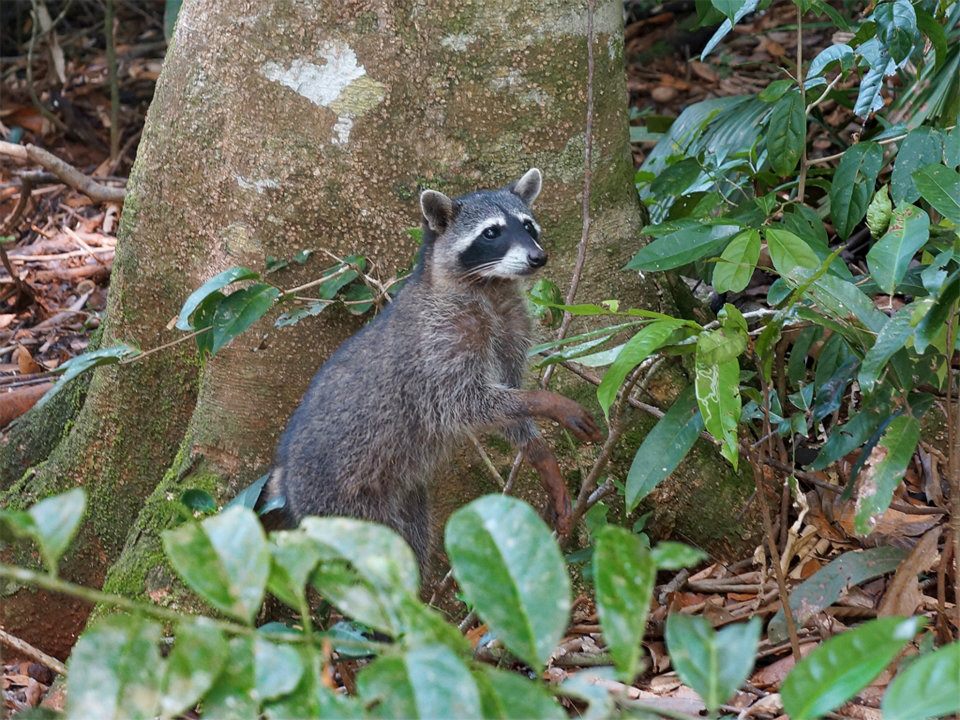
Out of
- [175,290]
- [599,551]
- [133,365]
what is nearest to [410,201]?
[175,290]

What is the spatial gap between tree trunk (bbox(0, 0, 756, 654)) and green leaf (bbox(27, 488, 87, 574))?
283 cm

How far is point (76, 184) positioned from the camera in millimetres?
5938

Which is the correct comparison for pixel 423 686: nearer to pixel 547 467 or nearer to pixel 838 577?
pixel 838 577

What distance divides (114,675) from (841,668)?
87cm

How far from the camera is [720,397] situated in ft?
8.61

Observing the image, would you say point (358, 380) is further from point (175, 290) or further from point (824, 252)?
point (824, 252)

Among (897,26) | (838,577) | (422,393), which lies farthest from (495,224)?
(838,577)

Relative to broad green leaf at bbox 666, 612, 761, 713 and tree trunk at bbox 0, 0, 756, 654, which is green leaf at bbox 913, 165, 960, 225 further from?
broad green leaf at bbox 666, 612, 761, 713

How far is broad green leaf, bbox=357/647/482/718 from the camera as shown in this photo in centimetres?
123

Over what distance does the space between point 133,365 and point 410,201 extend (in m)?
1.36

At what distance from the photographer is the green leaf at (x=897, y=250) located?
272cm

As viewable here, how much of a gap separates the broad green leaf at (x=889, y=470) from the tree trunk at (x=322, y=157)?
1.79 meters

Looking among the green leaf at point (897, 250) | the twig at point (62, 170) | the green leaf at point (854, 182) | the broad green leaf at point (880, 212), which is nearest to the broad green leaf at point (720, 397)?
the green leaf at point (897, 250)

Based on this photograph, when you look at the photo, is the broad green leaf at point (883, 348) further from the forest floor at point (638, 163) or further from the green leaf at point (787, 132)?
the green leaf at point (787, 132)
